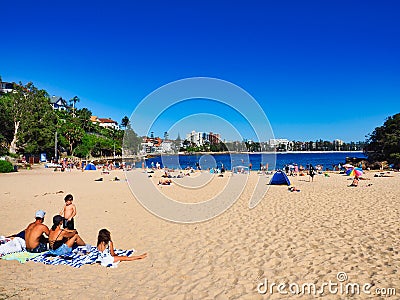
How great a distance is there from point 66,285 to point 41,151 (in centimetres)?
4812

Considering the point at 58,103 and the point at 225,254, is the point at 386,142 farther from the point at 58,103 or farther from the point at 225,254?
the point at 58,103

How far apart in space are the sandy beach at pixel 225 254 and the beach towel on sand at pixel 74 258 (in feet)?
0.45

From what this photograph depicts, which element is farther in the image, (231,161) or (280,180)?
(231,161)

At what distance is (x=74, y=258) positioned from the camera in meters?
5.44

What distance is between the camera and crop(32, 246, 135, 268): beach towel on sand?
5242 mm

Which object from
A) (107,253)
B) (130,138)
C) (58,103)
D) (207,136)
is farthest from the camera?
Answer: (58,103)

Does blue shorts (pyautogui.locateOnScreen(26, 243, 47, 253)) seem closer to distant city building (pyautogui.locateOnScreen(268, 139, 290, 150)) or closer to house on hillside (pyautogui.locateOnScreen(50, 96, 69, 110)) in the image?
distant city building (pyautogui.locateOnScreen(268, 139, 290, 150))

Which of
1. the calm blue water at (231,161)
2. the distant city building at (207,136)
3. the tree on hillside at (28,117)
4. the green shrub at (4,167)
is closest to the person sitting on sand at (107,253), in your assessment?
the calm blue water at (231,161)

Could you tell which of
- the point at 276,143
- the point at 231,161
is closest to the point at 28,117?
the point at 231,161

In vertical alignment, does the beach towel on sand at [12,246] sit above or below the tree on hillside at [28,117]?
below

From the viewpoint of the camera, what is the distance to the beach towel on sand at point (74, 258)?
5.24 metres

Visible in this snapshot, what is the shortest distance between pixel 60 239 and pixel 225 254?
122 inches

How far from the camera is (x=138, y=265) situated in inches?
209

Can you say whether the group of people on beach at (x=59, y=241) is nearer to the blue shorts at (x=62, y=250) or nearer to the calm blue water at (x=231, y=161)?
the blue shorts at (x=62, y=250)
